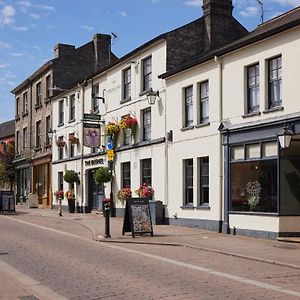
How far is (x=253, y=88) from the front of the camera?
1875 centimetres

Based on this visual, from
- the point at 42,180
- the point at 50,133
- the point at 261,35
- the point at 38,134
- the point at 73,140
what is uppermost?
the point at 261,35

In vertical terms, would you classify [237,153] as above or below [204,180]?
above

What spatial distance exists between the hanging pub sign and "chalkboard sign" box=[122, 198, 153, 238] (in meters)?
11.3

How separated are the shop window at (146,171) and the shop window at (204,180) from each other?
13.8 ft

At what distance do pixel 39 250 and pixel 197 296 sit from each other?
7.31 metres

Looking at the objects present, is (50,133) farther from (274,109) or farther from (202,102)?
(274,109)

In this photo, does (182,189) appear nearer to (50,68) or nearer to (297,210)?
(297,210)

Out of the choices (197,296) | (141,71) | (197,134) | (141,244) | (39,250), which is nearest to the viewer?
(197,296)

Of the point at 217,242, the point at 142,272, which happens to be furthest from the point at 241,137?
the point at 142,272

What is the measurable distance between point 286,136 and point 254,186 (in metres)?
2.80

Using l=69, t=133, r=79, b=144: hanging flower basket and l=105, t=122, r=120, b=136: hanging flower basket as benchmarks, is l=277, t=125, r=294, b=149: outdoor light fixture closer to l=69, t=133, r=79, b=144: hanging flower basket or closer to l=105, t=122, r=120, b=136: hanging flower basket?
l=105, t=122, r=120, b=136: hanging flower basket

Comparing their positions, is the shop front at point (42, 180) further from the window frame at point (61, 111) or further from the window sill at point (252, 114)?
the window sill at point (252, 114)

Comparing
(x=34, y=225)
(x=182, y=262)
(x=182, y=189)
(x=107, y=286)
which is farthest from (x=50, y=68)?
(x=107, y=286)

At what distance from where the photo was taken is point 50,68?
3966 cm
